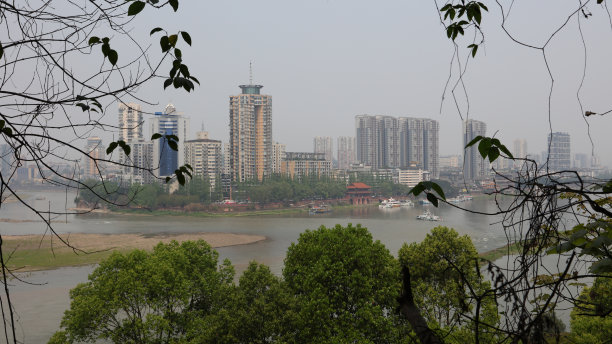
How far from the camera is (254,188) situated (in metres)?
27.5

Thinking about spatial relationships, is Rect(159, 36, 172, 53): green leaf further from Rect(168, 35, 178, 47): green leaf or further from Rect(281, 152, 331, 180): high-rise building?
Rect(281, 152, 331, 180): high-rise building

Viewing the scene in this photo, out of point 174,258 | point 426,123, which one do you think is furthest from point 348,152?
point 174,258

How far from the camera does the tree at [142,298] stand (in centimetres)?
444

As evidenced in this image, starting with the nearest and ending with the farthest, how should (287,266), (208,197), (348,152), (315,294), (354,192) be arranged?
(315,294)
(287,266)
(208,197)
(354,192)
(348,152)

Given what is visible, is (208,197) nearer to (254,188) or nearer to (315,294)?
(254,188)

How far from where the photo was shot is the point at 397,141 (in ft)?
158

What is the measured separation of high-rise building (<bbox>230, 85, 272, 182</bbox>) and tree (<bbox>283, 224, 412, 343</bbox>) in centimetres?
2574

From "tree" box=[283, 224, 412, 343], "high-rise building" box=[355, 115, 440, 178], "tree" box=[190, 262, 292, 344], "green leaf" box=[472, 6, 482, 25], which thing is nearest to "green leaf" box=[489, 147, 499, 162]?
"green leaf" box=[472, 6, 482, 25]

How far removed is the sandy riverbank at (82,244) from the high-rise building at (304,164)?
1940cm

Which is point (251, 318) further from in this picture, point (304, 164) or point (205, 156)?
point (304, 164)

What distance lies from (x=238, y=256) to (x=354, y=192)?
1840 centimetres

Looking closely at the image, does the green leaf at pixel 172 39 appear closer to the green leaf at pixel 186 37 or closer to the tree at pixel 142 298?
the green leaf at pixel 186 37

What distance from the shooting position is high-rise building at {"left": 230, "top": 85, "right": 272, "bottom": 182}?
31.3 meters

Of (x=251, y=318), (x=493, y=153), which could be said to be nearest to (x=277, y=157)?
(x=251, y=318)
